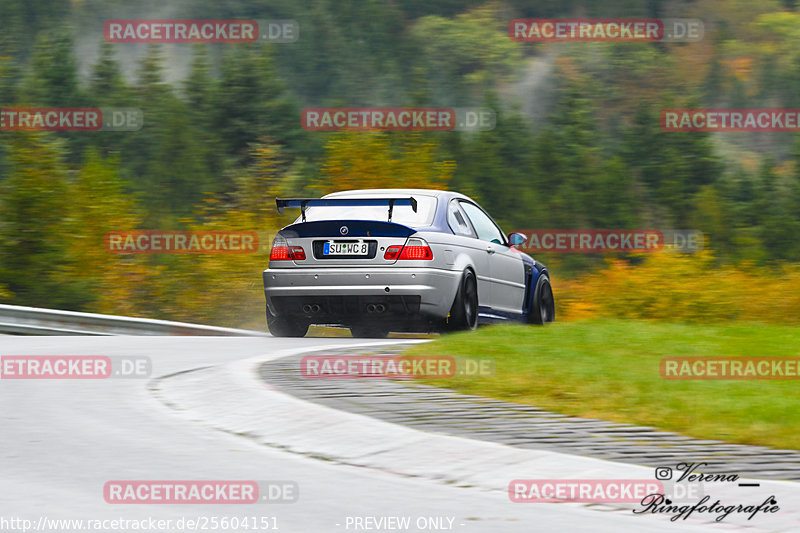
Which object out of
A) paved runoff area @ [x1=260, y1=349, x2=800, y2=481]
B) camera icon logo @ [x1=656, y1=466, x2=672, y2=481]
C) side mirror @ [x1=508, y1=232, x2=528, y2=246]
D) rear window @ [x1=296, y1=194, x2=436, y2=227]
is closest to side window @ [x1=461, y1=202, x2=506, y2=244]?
side mirror @ [x1=508, y1=232, x2=528, y2=246]

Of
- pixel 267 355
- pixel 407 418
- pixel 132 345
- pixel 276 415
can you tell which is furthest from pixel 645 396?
pixel 132 345

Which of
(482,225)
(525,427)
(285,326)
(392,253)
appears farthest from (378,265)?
(525,427)

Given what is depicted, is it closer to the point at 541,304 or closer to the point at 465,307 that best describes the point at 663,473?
the point at 465,307

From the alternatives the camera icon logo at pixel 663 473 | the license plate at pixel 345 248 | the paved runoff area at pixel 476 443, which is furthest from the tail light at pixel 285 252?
the camera icon logo at pixel 663 473

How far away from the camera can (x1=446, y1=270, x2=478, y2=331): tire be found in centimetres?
1354

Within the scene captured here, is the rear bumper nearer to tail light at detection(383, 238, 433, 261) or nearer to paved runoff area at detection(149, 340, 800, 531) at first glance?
tail light at detection(383, 238, 433, 261)

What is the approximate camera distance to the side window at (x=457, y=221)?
1405 cm

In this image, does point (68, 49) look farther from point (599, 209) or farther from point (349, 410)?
point (349, 410)

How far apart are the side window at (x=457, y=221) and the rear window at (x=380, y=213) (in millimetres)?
297

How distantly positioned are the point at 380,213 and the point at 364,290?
92 cm

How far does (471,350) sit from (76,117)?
306 ft

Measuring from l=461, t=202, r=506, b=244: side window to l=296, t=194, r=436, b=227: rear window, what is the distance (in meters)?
1.09

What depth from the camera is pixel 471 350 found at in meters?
11.3

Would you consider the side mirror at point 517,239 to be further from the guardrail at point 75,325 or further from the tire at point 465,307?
the guardrail at point 75,325
